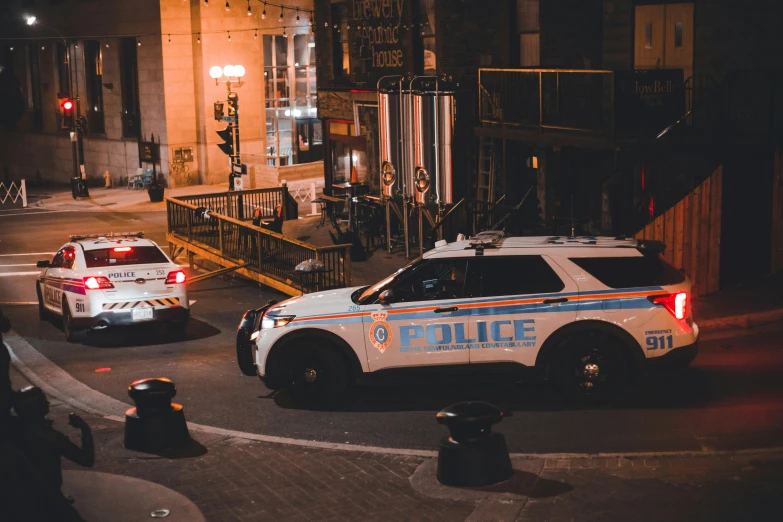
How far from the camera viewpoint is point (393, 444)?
1057cm

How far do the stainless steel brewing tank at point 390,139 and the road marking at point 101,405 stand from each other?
8766 mm

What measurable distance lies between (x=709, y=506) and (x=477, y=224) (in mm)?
14784

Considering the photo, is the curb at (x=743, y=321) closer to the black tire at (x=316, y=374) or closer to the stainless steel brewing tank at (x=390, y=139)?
the black tire at (x=316, y=374)

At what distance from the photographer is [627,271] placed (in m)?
11.4

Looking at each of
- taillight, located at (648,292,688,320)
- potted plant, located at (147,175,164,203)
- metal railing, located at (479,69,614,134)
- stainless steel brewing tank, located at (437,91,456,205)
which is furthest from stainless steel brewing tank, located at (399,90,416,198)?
potted plant, located at (147,175,164,203)

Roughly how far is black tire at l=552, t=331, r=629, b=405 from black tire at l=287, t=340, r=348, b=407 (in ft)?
7.91

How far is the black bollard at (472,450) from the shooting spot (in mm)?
9086

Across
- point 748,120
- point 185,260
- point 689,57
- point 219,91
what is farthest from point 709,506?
point 219,91

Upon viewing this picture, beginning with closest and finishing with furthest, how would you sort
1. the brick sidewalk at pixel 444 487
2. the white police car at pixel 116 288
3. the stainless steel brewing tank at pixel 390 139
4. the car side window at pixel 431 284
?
the brick sidewalk at pixel 444 487
the car side window at pixel 431 284
the white police car at pixel 116 288
the stainless steel brewing tank at pixel 390 139

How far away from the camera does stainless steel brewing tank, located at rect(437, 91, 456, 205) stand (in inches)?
856

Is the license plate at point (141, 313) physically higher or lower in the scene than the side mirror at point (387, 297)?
lower

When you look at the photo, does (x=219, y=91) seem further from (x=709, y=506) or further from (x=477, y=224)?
(x=709, y=506)

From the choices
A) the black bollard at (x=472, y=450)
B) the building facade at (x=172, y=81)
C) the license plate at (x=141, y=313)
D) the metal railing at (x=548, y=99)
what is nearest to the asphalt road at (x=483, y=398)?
the license plate at (x=141, y=313)

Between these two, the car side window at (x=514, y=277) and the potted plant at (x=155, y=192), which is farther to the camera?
the potted plant at (x=155, y=192)
